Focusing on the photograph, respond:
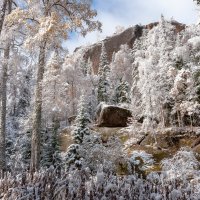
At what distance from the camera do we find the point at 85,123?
98.0ft

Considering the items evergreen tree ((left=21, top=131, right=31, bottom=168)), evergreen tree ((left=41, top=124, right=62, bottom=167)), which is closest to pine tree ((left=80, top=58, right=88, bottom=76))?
evergreen tree ((left=21, top=131, right=31, bottom=168))

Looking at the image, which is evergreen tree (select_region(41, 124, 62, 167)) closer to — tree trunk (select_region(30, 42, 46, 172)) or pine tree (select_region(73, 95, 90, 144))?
pine tree (select_region(73, 95, 90, 144))

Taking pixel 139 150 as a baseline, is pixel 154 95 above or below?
above

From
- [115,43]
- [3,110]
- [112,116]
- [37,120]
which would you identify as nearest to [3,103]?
[3,110]

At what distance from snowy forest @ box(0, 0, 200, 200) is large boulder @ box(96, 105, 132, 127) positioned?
4.6 inches

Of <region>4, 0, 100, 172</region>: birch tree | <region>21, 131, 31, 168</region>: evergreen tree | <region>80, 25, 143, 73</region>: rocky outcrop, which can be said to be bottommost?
<region>21, 131, 31, 168</region>: evergreen tree

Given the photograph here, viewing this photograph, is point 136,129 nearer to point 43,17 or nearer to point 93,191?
point 43,17

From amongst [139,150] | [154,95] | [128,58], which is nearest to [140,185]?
[139,150]

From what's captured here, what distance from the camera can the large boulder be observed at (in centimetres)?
4400

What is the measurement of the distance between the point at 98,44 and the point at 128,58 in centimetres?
1150

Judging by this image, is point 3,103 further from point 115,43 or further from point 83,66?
point 115,43

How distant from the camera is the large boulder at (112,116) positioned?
44000 millimetres

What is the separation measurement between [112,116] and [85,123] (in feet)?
48.9

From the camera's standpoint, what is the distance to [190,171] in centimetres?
1402
